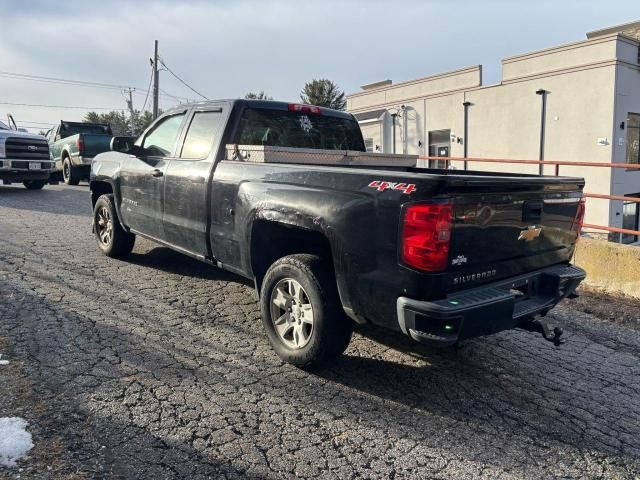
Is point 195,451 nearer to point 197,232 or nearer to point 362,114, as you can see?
point 197,232

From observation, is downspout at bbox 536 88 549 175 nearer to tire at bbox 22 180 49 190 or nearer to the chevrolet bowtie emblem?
tire at bbox 22 180 49 190

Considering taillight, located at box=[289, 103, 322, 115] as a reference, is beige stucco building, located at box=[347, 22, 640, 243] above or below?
above

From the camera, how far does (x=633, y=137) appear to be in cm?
2111

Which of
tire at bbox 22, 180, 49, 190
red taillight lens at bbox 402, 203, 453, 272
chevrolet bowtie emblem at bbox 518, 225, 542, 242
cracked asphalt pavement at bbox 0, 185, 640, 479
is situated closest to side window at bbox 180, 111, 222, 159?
cracked asphalt pavement at bbox 0, 185, 640, 479

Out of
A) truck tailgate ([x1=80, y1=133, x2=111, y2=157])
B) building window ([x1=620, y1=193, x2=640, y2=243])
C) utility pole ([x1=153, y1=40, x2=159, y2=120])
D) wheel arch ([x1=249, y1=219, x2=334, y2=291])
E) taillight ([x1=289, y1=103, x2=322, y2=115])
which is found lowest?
building window ([x1=620, y1=193, x2=640, y2=243])

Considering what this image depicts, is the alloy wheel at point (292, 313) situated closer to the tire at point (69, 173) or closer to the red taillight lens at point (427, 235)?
the red taillight lens at point (427, 235)

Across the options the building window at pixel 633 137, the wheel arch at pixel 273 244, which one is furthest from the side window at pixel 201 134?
the building window at pixel 633 137

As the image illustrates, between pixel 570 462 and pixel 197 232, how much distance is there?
345 centimetres

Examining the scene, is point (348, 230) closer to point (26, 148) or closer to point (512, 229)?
point (512, 229)

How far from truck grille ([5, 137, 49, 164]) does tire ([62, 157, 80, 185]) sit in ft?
8.66

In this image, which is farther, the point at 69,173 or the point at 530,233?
the point at 69,173

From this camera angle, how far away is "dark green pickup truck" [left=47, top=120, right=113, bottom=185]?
1639 centimetres

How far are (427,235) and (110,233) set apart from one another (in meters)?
5.06

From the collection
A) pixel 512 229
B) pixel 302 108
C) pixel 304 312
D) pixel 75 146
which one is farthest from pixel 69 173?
pixel 512 229
